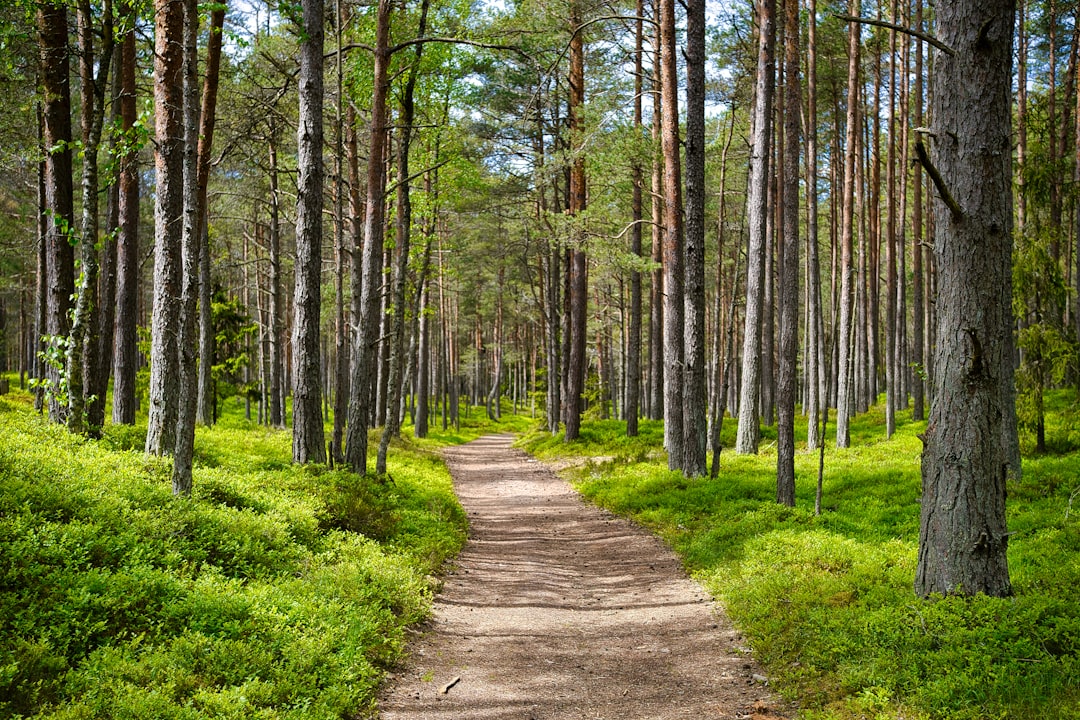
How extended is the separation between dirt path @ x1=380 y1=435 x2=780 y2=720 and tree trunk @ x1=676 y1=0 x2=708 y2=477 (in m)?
2.82

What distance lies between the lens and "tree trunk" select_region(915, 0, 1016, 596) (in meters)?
5.17

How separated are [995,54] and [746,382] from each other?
1179 centimetres

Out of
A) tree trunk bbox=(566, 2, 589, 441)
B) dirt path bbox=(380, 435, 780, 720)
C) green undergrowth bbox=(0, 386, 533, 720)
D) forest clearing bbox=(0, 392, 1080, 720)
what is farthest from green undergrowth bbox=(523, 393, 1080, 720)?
tree trunk bbox=(566, 2, 589, 441)

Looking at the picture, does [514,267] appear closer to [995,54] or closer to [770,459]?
[770,459]

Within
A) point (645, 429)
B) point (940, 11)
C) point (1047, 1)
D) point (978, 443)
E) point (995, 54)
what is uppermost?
point (1047, 1)

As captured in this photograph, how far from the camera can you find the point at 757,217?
1380 cm

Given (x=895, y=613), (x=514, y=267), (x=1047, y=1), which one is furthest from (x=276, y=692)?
(x=514, y=267)

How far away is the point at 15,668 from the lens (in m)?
3.82

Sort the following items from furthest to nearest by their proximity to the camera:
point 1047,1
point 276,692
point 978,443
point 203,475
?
point 1047,1
point 203,475
point 978,443
point 276,692

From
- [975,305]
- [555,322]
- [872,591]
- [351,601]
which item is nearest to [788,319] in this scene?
[872,591]

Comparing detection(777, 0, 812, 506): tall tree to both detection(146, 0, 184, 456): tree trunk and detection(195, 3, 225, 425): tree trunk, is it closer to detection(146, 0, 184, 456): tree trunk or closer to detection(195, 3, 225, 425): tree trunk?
detection(146, 0, 184, 456): tree trunk

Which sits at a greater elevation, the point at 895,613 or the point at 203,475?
the point at 203,475

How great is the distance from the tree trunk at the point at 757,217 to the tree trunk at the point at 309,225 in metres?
7.23

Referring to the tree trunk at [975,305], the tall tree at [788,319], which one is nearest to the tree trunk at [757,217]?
the tall tree at [788,319]
